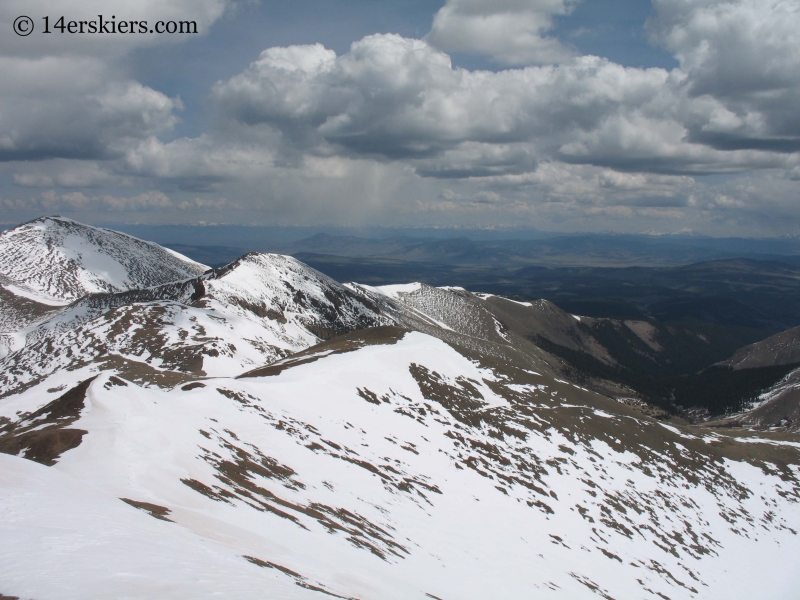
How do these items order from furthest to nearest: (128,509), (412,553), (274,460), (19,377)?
1. (19,377)
2. (274,460)
3. (412,553)
4. (128,509)

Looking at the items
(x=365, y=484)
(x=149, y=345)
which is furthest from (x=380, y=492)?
(x=149, y=345)

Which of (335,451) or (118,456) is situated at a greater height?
(118,456)

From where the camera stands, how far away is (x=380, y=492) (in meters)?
50.8

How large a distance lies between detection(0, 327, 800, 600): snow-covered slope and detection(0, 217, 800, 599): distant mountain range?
0.22 m

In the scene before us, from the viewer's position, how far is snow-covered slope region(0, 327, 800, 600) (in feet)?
67.3

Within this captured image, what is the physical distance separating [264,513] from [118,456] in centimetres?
1134

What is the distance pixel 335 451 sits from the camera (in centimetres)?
5650

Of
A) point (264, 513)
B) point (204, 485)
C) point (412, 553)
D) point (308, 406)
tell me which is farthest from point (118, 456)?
point (308, 406)

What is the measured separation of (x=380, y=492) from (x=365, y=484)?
1.78m

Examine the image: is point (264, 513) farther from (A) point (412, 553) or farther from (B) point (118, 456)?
(A) point (412, 553)

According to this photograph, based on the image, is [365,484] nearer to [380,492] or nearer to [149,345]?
[380,492]

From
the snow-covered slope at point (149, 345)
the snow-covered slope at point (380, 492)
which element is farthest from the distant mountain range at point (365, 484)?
the snow-covered slope at point (149, 345)

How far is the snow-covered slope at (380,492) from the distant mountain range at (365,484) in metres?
0.22

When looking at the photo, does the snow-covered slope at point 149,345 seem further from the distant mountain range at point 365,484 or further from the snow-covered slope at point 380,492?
the snow-covered slope at point 380,492
